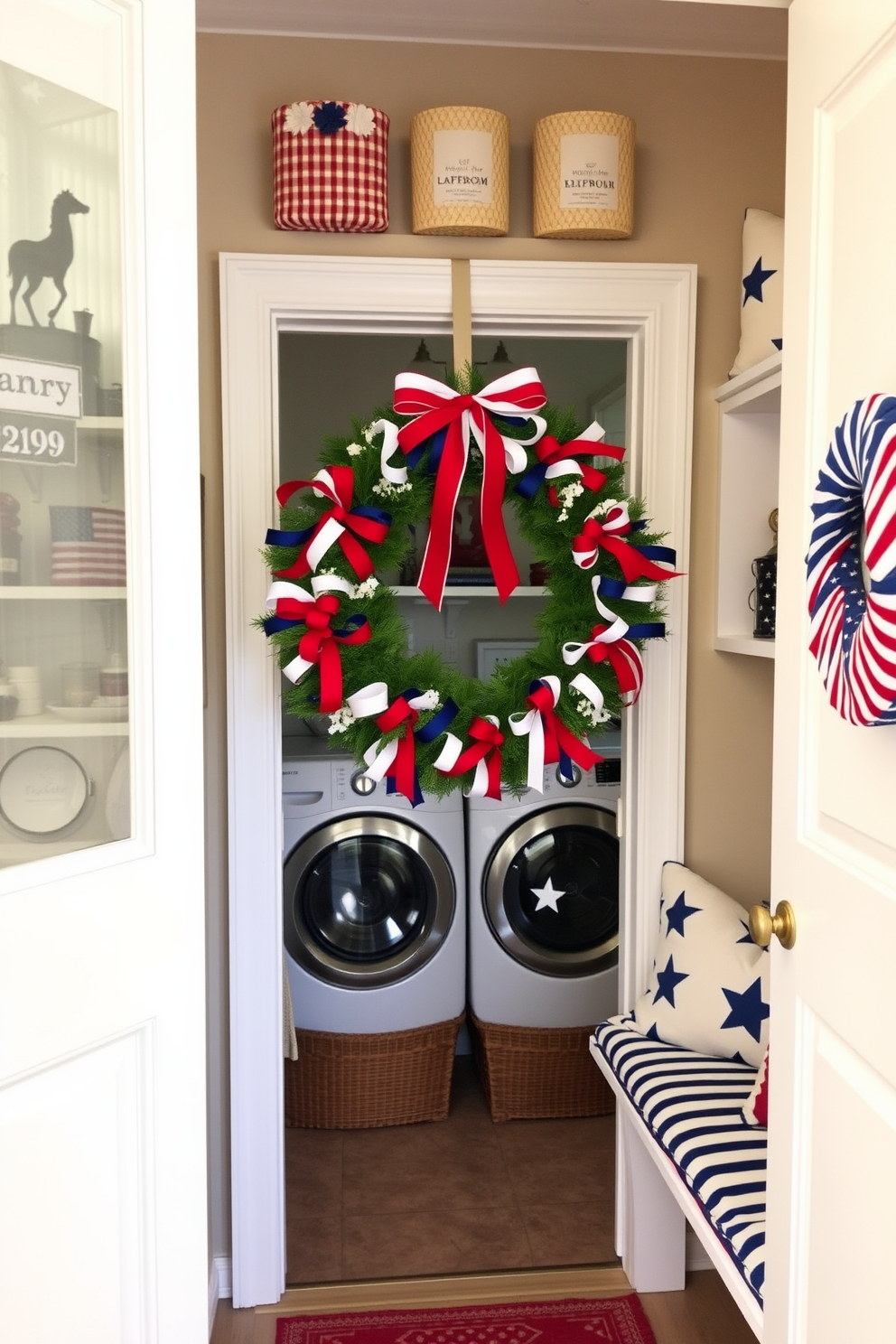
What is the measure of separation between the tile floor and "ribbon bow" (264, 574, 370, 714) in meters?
1.39

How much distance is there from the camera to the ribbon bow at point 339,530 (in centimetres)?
189

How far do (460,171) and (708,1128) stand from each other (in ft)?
5.74

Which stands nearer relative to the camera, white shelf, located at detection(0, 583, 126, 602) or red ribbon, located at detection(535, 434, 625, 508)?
white shelf, located at detection(0, 583, 126, 602)

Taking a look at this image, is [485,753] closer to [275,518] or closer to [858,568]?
[275,518]

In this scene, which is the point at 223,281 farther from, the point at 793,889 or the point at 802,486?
the point at 793,889

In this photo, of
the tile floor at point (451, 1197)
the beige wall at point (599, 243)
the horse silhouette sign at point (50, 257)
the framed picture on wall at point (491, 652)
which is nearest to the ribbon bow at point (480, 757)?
the beige wall at point (599, 243)

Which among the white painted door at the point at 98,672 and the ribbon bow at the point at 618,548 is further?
the ribbon bow at the point at 618,548

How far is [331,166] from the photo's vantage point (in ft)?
6.59

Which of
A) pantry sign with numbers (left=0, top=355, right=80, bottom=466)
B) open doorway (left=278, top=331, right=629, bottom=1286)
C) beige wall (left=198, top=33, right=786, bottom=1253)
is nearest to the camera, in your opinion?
pantry sign with numbers (left=0, top=355, right=80, bottom=466)

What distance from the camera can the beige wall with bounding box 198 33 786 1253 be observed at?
2135mm

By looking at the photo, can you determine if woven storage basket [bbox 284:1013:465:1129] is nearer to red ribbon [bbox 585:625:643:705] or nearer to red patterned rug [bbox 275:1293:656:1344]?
red patterned rug [bbox 275:1293:656:1344]

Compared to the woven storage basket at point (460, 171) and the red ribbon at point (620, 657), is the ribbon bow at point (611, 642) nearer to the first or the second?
the red ribbon at point (620, 657)

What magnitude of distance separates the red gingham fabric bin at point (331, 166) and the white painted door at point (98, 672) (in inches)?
27.3

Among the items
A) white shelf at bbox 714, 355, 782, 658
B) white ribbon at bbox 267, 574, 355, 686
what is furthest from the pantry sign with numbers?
white shelf at bbox 714, 355, 782, 658
